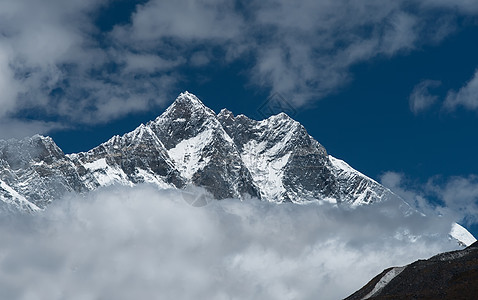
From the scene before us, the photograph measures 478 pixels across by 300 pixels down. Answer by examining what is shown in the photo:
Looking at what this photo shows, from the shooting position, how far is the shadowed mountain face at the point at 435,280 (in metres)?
158

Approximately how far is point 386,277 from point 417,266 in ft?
38.6

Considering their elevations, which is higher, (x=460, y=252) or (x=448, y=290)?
(x=460, y=252)

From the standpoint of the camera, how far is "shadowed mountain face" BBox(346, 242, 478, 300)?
158000 millimetres

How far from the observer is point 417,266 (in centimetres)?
18750

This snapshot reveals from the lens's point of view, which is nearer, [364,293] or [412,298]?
[412,298]

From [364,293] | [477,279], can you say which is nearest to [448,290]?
[477,279]

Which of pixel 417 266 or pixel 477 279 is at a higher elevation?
pixel 417 266

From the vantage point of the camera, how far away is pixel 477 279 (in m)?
159

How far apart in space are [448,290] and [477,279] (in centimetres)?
654

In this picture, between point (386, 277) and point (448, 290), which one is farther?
point (386, 277)

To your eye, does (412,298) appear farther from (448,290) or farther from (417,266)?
(417,266)

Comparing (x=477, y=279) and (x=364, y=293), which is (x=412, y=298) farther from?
(x=364, y=293)

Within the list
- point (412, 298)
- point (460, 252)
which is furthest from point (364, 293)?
point (412, 298)

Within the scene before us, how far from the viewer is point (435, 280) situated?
172 metres
